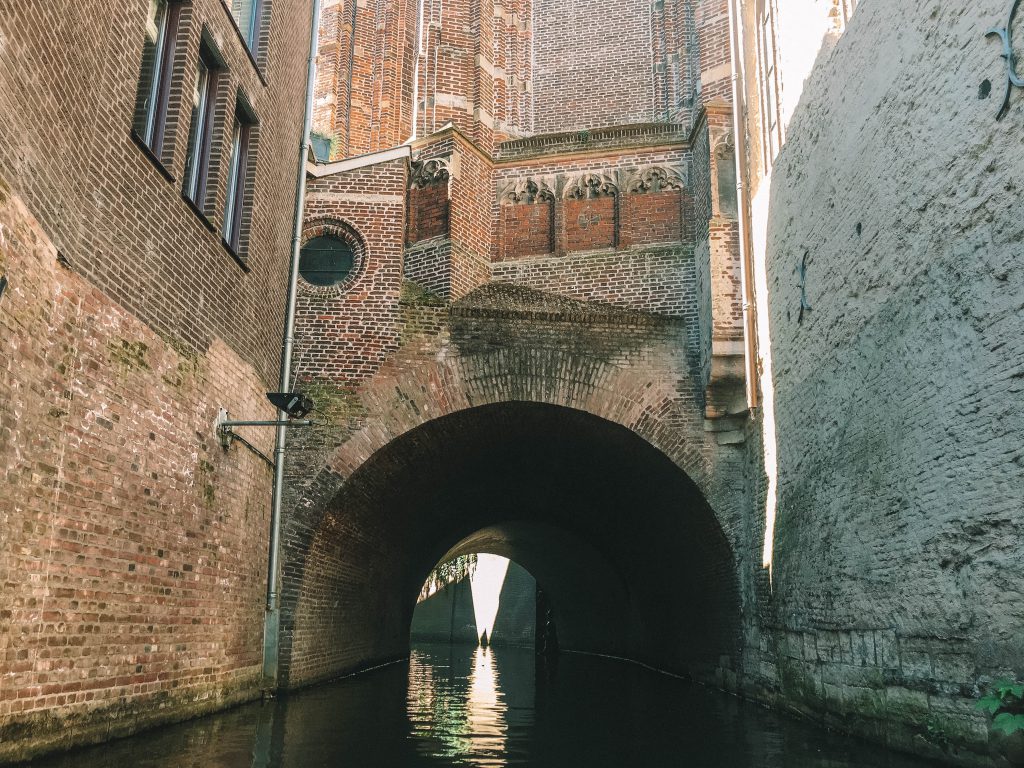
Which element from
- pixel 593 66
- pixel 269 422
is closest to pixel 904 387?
pixel 269 422

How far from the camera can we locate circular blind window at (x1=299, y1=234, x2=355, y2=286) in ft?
39.4

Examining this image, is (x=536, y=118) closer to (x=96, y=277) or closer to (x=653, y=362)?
(x=653, y=362)

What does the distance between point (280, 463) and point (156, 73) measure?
4.57 metres

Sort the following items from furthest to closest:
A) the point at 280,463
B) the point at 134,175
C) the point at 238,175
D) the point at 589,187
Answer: the point at 589,187, the point at 280,463, the point at 238,175, the point at 134,175

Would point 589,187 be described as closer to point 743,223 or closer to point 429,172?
point 429,172

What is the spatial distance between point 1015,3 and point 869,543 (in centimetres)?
394

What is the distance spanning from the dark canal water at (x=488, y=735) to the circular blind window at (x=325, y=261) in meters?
5.19

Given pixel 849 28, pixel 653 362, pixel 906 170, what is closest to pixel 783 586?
pixel 653 362

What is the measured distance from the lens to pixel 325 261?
12.1 metres

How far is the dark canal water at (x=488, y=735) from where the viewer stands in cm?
604

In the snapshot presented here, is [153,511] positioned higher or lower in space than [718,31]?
lower

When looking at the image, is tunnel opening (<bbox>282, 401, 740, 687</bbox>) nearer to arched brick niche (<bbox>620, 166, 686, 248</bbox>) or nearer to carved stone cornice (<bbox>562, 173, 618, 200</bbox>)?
arched brick niche (<bbox>620, 166, 686, 248</bbox>)

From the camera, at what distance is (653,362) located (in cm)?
1148

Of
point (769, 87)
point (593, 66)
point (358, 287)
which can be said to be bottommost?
point (358, 287)
